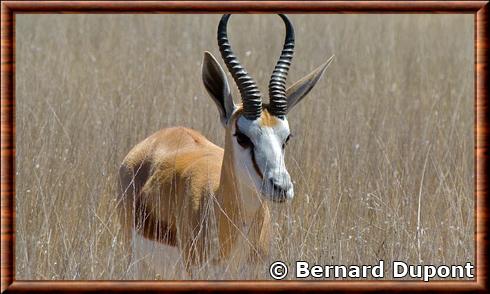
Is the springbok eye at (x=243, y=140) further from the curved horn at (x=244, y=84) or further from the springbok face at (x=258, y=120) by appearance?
the curved horn at (x=244, y=84)

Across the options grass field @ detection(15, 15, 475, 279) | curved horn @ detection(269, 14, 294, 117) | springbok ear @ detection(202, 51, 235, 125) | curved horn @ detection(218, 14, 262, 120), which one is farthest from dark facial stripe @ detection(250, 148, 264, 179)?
grass field @ detection(15, 15, 475, 279)

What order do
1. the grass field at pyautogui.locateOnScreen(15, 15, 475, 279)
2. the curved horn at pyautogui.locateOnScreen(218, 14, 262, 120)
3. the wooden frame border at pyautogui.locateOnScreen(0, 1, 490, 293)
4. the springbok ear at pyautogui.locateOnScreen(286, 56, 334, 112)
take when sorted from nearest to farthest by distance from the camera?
the wooden frame border at pyautogui.locateOnScreen(0, 1, 490, 293) → the curved horn at pyautogui.locateOnScreen(218, 14, 262, 120) → the springbok ear at pyautogui.locateOnScreen(286, 56, 334, 112) → the grass field at pyautogui.locateOnScreen(15, 15, 475, 279)

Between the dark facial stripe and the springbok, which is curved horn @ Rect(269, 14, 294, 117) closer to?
the springbok

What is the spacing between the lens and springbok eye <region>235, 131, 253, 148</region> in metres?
5.47

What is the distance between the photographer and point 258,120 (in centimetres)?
548

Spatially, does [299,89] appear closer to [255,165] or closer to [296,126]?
[255,165]

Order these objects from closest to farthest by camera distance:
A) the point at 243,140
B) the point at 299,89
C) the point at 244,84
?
the point at 243,140
the point at 244,84
the point at 299,89

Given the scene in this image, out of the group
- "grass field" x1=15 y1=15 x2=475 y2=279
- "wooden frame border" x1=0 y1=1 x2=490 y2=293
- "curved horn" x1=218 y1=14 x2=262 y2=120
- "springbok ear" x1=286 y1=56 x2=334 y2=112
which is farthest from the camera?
"grass field" x1=15 y1=15 x2=475 y2=279


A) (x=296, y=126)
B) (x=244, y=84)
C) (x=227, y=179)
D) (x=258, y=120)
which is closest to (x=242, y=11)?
(x=244, y=84)

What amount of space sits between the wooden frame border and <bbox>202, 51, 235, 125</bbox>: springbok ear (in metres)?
0.32

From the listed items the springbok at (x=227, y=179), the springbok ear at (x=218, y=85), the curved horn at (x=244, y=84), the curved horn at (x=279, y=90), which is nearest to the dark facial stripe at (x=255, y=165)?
the springbok at (x=227, y=179)

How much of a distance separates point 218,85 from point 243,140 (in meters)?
0.60

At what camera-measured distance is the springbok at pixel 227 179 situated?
5426 mm

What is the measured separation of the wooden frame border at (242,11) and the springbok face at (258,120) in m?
0.29
